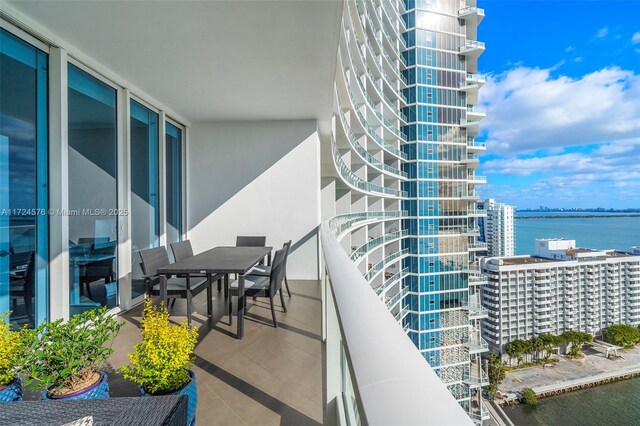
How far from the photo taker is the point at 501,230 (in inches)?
1551

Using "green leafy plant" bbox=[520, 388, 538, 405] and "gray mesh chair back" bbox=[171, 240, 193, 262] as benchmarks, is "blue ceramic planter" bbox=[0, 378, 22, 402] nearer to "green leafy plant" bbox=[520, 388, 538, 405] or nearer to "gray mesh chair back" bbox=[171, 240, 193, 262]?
"gray mesh chair back" bbox=[171, 240, 193, 262]

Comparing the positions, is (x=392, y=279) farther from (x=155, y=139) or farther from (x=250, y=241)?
(x=155, y=139)

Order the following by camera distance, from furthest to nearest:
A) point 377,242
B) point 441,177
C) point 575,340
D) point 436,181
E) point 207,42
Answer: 1. point 441,177
2. point 436,181
3. point 575,340
4. point 377,242
5. point 207,42

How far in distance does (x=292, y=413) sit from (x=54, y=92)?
13.6 ft

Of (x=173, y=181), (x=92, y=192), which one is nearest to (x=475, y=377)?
(x=173, y=181)

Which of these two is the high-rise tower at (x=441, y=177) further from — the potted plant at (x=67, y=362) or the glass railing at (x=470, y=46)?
the potted plant at (x=67, y=362)

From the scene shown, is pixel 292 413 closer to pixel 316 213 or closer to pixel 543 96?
pixel 316 213

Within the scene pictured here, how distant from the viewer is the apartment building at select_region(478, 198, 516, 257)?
39.1 m

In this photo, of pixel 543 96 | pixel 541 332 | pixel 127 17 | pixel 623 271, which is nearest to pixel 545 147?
pixel 543 96

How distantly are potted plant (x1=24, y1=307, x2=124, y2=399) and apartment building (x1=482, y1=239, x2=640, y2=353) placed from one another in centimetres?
2847

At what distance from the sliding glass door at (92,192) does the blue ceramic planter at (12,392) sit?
2.10 m

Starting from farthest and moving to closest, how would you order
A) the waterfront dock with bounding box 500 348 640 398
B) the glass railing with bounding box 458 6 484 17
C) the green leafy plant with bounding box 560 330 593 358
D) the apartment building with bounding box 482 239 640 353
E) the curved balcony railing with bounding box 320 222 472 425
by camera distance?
1. the apartment building with bounding box 482 239 640 353
2. the glass railing with bounding box 458 6 484 17
3. the green leafy plant with bounding box 560 330 593 358
4. the waterfront dock with bounding box 500 348 640 398
5. the curved balcony railing with bounding box 320 222 472 425

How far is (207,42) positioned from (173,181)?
3.60 meters

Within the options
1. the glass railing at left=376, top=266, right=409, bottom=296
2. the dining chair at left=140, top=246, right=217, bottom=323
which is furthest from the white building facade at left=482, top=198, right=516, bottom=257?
the dining chair at left=140, top=246, right=217, bottom=323
